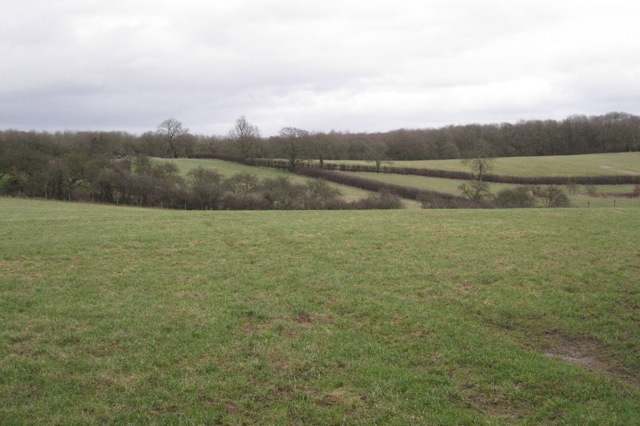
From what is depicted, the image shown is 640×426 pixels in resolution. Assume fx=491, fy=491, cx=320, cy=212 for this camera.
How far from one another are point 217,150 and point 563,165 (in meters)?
77.8

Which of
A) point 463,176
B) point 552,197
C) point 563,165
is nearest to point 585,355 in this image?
point 552,197

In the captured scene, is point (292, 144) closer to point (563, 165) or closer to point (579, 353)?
point (563, 165)

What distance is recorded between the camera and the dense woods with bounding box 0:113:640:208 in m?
67.8

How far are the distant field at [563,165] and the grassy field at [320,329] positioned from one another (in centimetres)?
7607

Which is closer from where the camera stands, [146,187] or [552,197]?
[552,197]

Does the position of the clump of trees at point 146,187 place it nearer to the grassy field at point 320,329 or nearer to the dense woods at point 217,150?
the dense woods at point 217,150

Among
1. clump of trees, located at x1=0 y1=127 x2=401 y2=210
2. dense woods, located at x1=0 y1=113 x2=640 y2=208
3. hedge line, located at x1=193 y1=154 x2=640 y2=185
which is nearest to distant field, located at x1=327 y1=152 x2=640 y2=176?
hedge line, located at x1=193 y1=154 x2=640 y2=185

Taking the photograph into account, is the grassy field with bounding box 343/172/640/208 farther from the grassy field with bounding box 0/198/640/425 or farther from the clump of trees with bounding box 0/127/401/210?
the grassy field with bounding box 0/198/640/425

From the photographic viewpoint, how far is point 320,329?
475 inches

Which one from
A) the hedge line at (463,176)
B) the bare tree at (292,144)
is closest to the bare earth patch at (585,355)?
the hedge line at (463,176)

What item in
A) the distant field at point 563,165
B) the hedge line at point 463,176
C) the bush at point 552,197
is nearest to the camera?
the bush at point 552,197

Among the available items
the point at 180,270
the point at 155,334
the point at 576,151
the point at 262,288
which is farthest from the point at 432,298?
the point at 576,151

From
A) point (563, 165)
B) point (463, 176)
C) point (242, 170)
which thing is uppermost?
point (563, 165)

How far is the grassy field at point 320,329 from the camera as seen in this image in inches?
331
